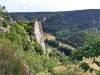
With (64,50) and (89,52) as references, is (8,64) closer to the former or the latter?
(89,52)

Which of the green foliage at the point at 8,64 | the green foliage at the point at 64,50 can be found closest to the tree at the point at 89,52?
the green foliage at the point at 8,64

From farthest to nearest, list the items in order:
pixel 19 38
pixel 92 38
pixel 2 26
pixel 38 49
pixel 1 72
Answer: pixel 38 49 < pixel 2 26 < pixel 19 38 < pixel 1 72 < pixel 92 38

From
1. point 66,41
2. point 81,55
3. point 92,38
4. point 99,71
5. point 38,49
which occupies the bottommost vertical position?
point 66,41

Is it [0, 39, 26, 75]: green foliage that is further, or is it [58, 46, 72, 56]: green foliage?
[58, 46, 72, 56]: green foliage

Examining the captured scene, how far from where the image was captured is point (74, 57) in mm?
4215

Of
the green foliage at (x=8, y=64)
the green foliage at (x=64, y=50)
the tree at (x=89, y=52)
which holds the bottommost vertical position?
the green foliage at (x=64, y=50)

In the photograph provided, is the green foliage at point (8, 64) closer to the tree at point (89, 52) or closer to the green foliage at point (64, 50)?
the tree at point (89, 52)

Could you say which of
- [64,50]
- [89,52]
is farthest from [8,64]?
[64,50]

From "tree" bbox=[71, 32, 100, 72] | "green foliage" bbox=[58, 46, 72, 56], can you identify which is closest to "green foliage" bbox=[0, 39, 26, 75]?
"tree" bbox=[71, 32, 100, 72]

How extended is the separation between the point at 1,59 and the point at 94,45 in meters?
11.1

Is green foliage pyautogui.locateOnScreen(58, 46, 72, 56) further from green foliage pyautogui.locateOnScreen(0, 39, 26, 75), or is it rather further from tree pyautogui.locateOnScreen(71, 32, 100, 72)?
tree pyautogui.locateOnScreen(71, 32, 100, 72)

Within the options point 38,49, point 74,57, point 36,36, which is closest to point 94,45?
point 74,57

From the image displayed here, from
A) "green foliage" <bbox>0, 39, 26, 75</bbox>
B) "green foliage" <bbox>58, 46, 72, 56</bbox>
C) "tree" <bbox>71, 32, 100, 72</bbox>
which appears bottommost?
"green foliage" <bbox>58, 46, 72, 56</bbox>

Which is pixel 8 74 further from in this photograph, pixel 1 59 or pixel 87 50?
pixel 87 50
